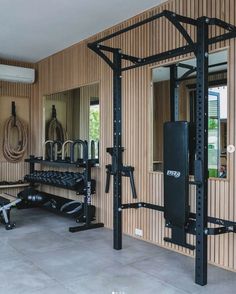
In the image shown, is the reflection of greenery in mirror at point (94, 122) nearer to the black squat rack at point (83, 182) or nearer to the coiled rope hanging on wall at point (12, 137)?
the black squat rack at point (83, 182)

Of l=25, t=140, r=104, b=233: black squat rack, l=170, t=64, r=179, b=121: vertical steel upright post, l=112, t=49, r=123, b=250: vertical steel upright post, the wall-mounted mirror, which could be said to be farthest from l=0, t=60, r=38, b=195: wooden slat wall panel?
l=170, t=64, r=179, b=121: vertical steel upright post

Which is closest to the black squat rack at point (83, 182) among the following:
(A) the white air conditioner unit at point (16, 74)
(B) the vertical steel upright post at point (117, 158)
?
(B) the vertical steel upright post at point (117, 158)

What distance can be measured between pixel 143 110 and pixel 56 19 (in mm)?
1936

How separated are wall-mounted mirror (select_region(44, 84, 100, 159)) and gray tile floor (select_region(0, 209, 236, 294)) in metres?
1.77

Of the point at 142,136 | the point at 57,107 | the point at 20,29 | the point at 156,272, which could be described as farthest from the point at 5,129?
the point at 156,272

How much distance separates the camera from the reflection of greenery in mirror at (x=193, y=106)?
12.5ft

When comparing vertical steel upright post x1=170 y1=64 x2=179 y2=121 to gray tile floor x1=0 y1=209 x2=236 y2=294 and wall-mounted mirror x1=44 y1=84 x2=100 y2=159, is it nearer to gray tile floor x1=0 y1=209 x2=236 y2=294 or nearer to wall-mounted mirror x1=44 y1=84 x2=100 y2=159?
wall-mounted mirror x1=44 y1=84 x2=100 y2=159

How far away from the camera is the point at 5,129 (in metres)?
7.52

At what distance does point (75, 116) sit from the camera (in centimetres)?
676

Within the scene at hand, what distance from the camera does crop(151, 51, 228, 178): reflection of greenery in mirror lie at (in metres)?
3.81

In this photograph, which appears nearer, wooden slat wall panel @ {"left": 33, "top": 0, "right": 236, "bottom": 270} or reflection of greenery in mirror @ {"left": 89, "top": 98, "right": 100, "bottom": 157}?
wooden slat wall panel @ {"left": 33, "top": 0, "right": 236, "bottom": 270}

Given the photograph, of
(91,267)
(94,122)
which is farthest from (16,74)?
(91,267)

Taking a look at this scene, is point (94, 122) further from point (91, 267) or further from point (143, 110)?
point (91, 267)

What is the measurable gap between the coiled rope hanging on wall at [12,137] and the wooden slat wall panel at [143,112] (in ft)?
5.06
